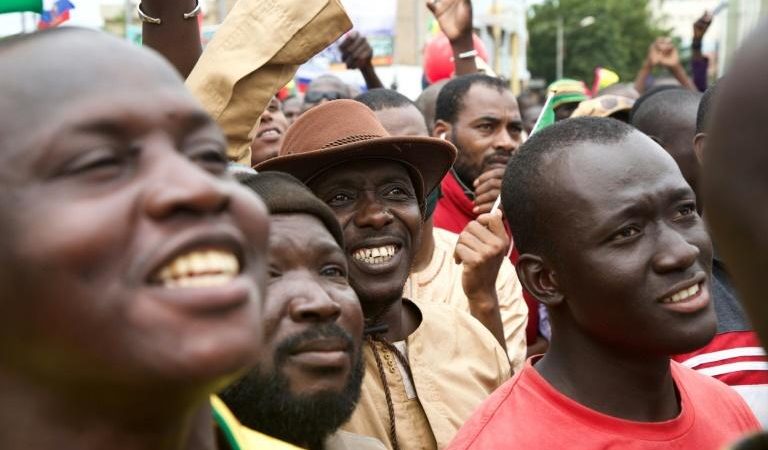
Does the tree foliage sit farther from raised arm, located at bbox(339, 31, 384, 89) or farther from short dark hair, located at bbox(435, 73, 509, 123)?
short dark hair, located at bbox(435, 73, 509, 123)

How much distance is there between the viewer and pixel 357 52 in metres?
8.33

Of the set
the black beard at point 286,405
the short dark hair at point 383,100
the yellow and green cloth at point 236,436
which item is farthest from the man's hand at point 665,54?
the yellow and green cloth at point 236,436

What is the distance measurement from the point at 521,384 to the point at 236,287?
1.38 m

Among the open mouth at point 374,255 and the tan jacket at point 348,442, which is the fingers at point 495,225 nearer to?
the open mouth at point 374,255

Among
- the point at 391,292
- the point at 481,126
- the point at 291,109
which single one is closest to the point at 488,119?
the point at 481,126

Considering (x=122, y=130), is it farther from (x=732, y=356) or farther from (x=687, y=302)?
(x=732, y=356)

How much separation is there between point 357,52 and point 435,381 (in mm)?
5326

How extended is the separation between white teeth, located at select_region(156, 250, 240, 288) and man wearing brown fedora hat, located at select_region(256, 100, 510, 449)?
165 cm

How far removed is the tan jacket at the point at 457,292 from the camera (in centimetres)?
436

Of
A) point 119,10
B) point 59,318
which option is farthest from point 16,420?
point 119,10

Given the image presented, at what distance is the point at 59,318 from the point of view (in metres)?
1.51

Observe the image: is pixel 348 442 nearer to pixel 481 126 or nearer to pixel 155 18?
pixel 155 18

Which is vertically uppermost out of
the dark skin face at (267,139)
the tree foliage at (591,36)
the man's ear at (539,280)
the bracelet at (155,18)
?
the bracelet at (155,18)

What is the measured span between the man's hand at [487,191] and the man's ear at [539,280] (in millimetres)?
2033
